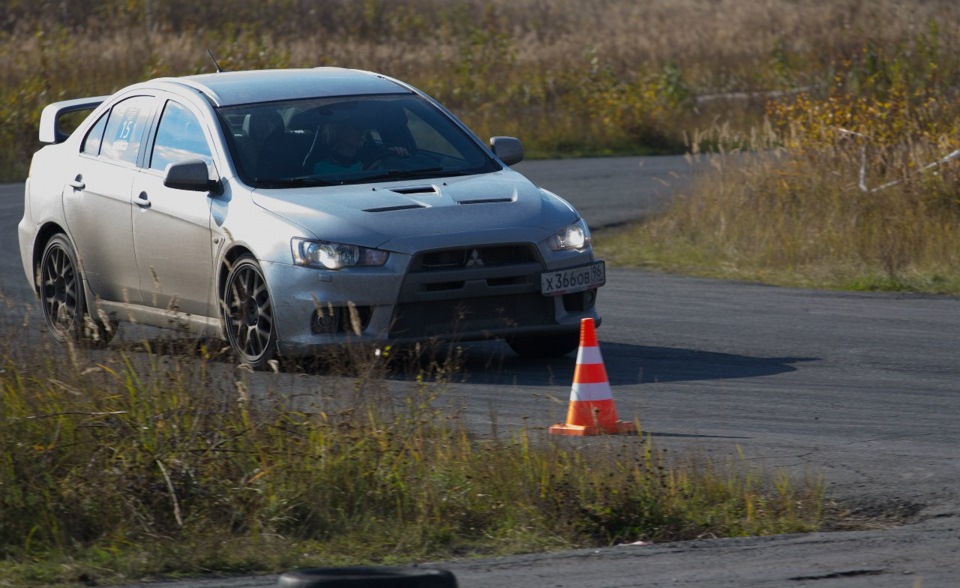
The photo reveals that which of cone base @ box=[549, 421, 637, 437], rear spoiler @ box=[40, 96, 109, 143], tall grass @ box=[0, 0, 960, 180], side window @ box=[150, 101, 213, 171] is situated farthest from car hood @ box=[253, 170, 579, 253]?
tall grass @ box=[0, 0, 960, 180]

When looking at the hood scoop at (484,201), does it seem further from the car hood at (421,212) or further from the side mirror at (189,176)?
the side mirror at (189,176)

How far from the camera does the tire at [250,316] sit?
29.5 ft

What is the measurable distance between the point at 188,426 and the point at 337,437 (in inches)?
24.4

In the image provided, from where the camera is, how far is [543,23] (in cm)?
4819

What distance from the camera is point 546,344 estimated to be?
9797 millimetres

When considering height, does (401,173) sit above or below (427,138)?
below

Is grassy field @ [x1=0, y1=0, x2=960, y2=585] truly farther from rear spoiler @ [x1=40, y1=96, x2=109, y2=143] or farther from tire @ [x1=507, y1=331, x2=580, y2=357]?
rear spoiler @ [x1=40, y1=96, x2=109, y2=143]

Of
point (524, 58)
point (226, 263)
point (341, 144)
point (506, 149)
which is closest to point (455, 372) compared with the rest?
point (226, 263)

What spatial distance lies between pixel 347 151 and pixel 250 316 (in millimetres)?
1285

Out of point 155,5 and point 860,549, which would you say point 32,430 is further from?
point 155,5

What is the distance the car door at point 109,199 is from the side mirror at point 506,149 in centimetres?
228

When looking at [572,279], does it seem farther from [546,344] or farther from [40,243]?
[40,243]

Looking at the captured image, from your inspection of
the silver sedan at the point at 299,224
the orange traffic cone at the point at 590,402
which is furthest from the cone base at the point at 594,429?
the silver sedan at the point at 299,224

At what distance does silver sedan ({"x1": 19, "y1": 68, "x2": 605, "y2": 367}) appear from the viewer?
8789 millimetres
